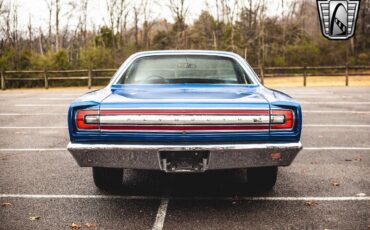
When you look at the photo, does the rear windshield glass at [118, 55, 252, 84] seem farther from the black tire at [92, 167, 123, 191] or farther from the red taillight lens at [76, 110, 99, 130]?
the red taillight lens at [76, 110, 99, 130]

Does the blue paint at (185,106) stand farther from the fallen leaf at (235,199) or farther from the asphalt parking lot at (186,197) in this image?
the fallen leaf at (235,199)

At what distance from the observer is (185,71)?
14.4 feet

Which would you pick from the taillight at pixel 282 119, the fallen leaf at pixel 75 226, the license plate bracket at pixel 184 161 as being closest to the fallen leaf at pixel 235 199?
the license plate bracket at pixel 184 161

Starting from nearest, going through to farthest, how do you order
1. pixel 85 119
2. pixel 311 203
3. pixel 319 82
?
pixel 85 119, pixel 311 203, pixel 319 82

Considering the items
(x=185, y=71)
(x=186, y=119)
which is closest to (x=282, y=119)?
(x=186, y=119)

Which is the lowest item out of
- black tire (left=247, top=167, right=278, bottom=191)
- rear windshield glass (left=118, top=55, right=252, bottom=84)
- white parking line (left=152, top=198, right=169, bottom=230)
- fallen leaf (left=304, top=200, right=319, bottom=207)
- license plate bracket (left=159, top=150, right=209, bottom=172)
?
fallen leaf (left=304, top=200, right=319, bottom=207)

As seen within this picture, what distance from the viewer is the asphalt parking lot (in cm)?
323

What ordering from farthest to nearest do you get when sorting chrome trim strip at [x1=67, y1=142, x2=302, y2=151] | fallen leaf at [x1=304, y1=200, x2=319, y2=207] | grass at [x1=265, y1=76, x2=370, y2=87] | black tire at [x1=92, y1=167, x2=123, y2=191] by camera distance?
grass at [x1=265, y1=76, x2=370, y2=87] < black tire at [x1=92, y1=167, x2=123, y2=191] < fallen leaf at [x1=304, y1=200, x2=319, y2=207] < chrome trim strip at [x1=67, y1=142, x2=302, y2=151]

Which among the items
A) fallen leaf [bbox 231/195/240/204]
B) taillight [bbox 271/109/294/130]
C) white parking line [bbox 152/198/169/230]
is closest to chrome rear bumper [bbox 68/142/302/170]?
taillight [bbox 271/109/294/130]

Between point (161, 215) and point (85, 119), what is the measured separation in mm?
1034

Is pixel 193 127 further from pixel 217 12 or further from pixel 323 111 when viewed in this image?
pixel 217 12

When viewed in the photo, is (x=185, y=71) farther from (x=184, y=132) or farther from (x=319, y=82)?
(x=319, y=82)

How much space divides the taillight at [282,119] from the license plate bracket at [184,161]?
586 millimetres

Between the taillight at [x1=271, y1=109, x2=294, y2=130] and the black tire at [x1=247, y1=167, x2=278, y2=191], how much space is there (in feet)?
2.75
